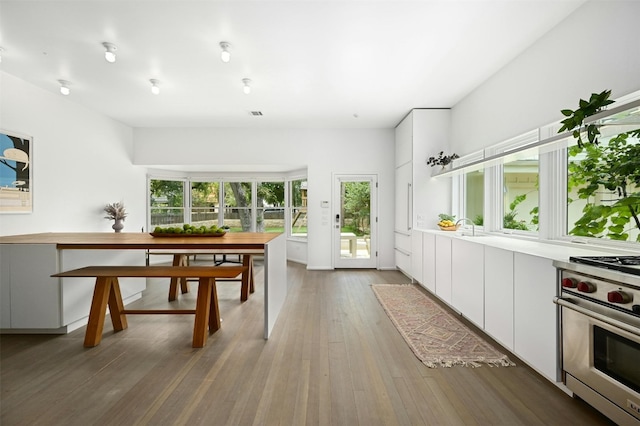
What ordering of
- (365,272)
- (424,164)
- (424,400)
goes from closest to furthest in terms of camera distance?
1. (424,400)
2. (424,164)
3. (365,272)

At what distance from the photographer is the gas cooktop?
5.29ft

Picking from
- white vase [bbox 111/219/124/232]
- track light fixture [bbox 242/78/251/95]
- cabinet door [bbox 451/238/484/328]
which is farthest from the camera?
white vase [bbox 111/219/124/232]

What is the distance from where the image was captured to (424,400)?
77.7 inches

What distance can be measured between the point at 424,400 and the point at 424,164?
3893 millimetres

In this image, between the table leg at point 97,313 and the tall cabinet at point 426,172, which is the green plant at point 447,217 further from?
the table leg at point 97,313

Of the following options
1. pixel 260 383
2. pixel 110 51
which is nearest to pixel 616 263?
pixel 260 383

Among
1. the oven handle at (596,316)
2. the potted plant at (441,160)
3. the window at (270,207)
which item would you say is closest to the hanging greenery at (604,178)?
the oven handle at (596,316)

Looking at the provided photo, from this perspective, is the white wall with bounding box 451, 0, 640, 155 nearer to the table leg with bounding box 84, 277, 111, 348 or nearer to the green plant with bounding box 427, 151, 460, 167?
the green plant with bounding box 427, 151, 460, 167

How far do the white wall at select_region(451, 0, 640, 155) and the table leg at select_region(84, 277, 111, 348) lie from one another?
4.40 metres

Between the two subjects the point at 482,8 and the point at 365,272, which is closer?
the point at 482,8

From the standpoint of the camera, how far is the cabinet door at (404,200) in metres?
5.33

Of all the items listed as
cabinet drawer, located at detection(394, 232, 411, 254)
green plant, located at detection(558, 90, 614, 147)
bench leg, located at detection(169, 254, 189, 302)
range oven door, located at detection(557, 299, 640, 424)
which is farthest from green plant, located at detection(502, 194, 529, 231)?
bench leg, located at detection(169, 254, 189, 302)

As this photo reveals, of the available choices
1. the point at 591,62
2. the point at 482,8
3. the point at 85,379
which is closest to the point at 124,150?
the point at 85,379

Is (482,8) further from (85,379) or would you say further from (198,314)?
(85,379)
